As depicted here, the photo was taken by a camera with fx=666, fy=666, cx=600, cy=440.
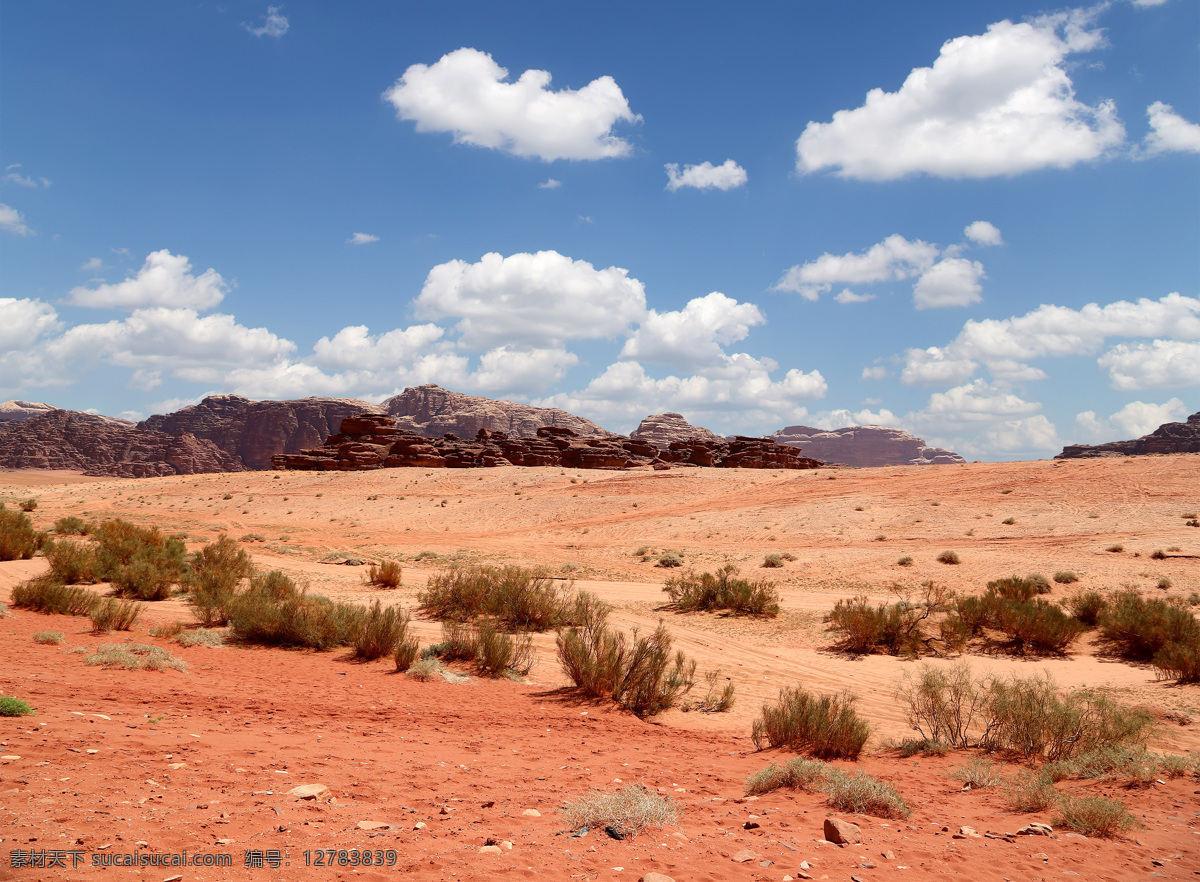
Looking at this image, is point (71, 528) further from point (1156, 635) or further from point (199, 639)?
point (1156, 635)

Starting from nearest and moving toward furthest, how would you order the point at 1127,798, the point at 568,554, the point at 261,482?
the point at 1127,798 → the point at 568,554 → the point at 261,482

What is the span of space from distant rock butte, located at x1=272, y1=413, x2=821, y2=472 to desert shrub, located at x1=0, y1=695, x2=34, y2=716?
62466 mm

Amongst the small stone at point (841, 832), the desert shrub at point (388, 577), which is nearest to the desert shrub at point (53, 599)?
the desert shrub at point (388, 577)

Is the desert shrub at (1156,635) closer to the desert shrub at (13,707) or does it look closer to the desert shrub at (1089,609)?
the desert shrub at (1089,609)

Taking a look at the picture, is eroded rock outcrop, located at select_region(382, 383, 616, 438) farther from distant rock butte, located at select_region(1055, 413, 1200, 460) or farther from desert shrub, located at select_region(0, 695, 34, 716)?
desert shrub, located at select_region(0, 695, 34, 716)

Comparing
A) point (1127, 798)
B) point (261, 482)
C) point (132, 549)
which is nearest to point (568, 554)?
point (132, 549)

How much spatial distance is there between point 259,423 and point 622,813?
580ft

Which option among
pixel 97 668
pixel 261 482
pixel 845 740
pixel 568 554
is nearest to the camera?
pixel 845 740

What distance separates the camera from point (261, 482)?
5988 cm

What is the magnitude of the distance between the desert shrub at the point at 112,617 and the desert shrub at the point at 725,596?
34.9 ft

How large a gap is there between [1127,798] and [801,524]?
2510 cm

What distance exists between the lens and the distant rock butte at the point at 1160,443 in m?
84.3

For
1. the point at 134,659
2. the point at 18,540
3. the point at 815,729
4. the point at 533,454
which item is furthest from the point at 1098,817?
the point at 533,454

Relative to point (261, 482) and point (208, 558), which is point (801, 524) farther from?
point (261, 482)
